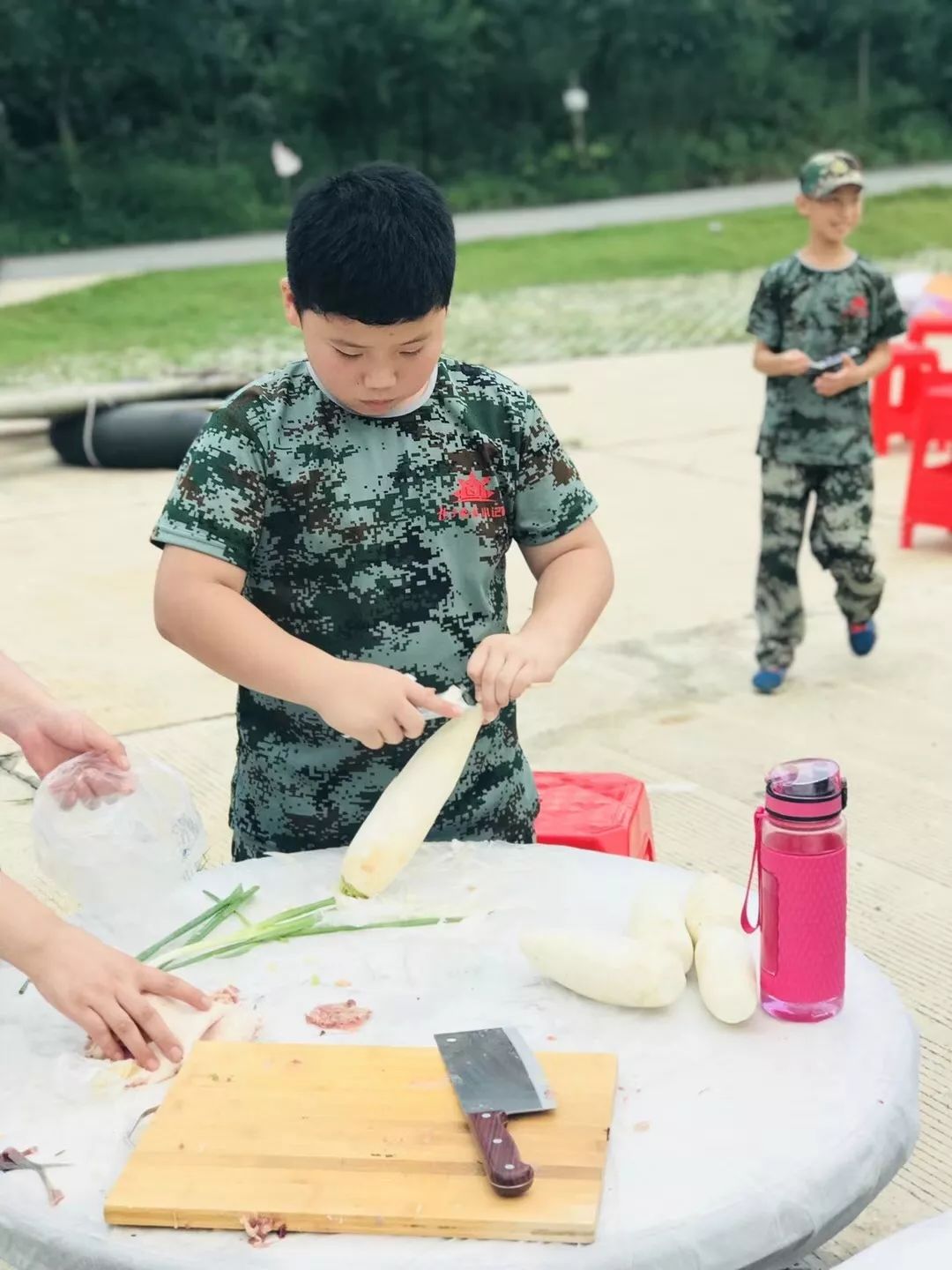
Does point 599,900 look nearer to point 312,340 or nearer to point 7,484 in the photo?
point 312,340

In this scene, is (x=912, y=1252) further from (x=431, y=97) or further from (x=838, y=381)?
(x=431, y=97)

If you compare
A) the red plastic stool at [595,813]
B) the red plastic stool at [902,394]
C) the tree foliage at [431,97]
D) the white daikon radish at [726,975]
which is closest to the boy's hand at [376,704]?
the white daikon radish at [726,975]

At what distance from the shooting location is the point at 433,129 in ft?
117

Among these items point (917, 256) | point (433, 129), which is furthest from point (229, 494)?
point (433, 129)

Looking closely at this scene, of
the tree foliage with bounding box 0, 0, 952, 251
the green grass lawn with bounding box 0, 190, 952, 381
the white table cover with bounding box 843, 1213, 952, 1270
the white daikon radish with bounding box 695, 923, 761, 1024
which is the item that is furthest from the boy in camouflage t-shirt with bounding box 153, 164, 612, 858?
the tree foliage with bounding box 0, 0, 952, 251

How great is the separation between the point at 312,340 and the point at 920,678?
371 centimetres

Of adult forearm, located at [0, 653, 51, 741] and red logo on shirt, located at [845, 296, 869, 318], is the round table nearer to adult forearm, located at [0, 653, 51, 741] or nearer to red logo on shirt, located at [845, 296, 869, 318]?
adult forearm, located at [0, 653, 51, 741]

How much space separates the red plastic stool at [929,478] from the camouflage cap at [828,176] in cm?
203

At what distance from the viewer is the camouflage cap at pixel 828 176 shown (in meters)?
5.18

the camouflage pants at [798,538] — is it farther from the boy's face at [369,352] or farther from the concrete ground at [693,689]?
the boy's face at [369,352]

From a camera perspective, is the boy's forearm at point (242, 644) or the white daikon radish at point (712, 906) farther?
the boy's forearm at point (242, 644)

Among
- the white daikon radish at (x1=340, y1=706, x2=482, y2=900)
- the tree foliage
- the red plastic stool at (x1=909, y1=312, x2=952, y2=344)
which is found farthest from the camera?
the tree foliage

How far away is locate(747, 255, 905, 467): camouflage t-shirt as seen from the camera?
527 cm

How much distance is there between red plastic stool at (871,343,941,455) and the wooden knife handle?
776 centimetres
